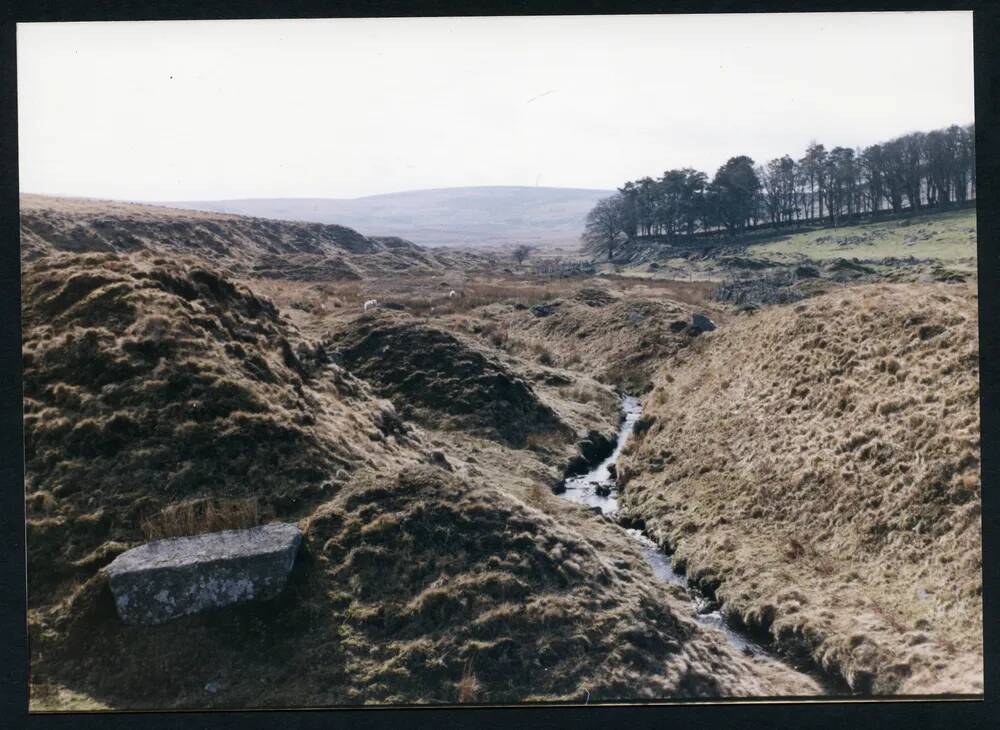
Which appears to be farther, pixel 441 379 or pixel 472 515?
pixel 441 379

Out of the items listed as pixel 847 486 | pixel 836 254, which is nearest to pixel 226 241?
pixel 836 254

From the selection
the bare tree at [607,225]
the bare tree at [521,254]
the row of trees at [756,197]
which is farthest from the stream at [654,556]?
the bare tree at [521,254]

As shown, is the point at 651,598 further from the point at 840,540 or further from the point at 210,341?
the point at 210,341

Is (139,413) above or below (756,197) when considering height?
below

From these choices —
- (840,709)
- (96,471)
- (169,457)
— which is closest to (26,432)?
(96,471)

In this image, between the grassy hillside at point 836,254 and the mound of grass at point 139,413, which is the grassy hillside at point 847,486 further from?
the grassy hillside at point 836,254

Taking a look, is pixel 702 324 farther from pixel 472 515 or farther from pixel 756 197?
pixel 756 197
